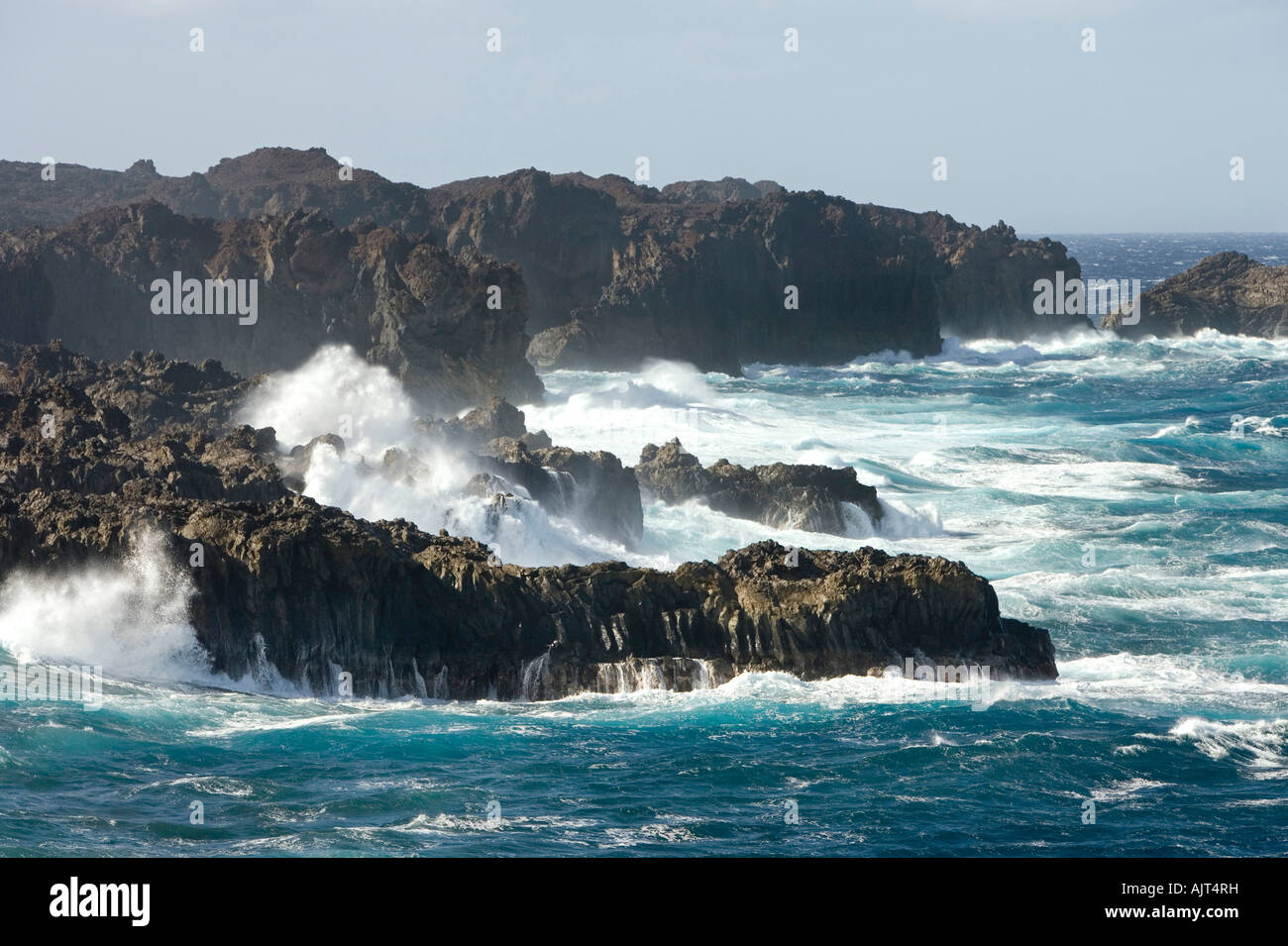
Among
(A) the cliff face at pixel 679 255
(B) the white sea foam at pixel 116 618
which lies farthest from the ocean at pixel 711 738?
(A) the cliff face at pixel 679 255

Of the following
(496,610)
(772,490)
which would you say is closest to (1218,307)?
(772,490)

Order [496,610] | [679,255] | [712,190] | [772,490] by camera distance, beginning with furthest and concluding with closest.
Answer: [712,190], [679,255], [772,490], [496,610]

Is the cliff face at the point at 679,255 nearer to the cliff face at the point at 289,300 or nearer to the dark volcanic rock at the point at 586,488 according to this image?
the cliff face at the point at 289,300

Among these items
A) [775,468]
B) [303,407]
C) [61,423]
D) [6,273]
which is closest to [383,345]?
[303,407]

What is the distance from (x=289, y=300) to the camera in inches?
2430

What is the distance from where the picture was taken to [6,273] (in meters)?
61.0

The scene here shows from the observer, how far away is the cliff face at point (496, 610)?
82.6 ft

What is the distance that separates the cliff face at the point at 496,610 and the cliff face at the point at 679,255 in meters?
53.6

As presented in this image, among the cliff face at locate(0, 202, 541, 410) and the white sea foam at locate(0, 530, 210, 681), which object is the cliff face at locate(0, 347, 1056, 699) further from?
the cliff face at locate(0, 202, 541, 410)

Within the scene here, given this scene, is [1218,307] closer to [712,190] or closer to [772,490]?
[712,190]

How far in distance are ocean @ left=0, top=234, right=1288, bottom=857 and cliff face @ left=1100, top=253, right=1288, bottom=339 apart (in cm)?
6232

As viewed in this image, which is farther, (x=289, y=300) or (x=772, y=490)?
(x=289, y=300)

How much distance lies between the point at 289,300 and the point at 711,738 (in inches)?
1698

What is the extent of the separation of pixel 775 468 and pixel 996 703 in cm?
1904
